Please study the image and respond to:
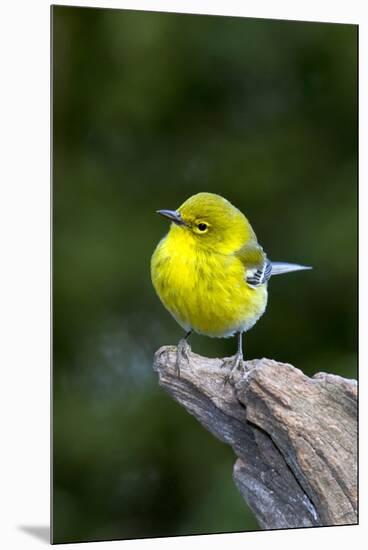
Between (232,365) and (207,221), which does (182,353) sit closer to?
(232,365)

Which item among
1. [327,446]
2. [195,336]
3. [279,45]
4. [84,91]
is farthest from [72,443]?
[279,45]

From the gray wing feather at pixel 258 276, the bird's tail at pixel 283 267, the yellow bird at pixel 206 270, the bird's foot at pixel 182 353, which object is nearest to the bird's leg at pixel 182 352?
the bird's foot at pixel 182 353

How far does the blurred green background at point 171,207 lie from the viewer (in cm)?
457

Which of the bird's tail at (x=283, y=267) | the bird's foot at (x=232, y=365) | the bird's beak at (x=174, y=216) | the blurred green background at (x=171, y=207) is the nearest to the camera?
the bird's beak at (x=174, y=216)

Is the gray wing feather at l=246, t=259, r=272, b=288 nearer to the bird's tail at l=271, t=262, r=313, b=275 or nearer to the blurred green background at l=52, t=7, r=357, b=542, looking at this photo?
the bird's tail at l=271, t=262, r=313, b=275

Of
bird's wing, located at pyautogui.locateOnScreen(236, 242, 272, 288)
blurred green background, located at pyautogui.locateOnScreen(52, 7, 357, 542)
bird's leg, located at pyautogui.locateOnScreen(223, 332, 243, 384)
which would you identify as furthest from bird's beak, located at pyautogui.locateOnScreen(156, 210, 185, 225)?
bird's leg, located at pyautogui.locateOnScreen(223, 332, 243, 384)

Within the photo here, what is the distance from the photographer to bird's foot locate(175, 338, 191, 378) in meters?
4.42

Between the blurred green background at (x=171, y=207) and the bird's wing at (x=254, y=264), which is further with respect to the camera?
the blurred green background at (x=171, y=207)

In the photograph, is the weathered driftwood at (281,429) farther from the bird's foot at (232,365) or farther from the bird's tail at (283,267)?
the bird's tail at (283,267)

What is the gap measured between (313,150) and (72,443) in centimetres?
154

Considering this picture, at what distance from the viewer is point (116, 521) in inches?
179

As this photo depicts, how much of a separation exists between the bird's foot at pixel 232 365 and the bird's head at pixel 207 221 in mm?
414

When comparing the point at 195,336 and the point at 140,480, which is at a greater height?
the point at 195,336

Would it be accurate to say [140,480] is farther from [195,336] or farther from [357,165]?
[357,165]
